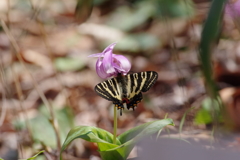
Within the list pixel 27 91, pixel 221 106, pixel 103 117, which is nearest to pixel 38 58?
pixel 27 91

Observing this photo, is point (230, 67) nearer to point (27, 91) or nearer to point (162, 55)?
point (162, 55)

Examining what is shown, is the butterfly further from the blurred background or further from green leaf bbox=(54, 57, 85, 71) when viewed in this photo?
green leaf bbox=(54, 57, 85, 71)

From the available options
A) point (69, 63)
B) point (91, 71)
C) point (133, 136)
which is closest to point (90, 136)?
point (133, 136)

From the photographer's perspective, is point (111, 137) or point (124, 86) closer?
point (124, 86)

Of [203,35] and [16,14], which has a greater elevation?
[16,14]

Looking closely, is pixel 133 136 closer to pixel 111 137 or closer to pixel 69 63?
pixel 111 137

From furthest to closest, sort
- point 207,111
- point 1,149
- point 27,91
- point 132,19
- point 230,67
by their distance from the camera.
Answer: point 132,19 < point 27,91 < point 230,67 < point 1,149 < point 207,111

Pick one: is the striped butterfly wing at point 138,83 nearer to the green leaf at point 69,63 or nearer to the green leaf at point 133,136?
the green leaf at point 133,136
